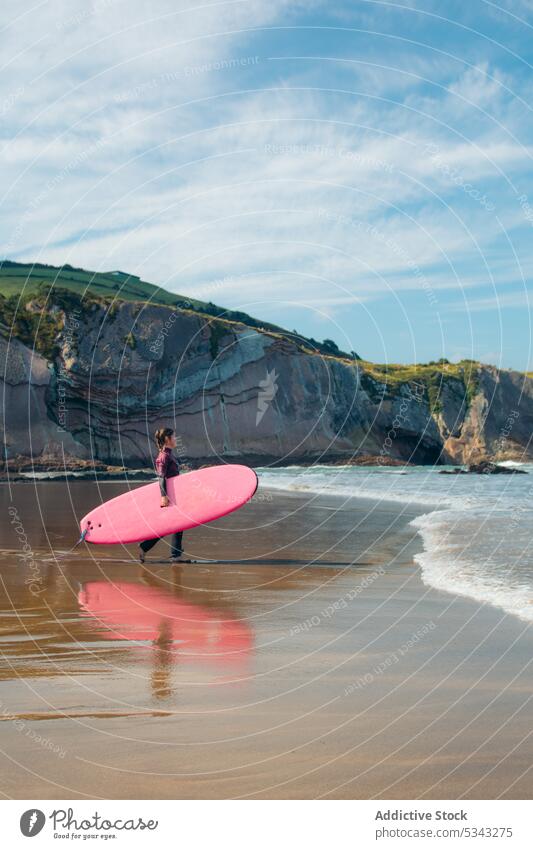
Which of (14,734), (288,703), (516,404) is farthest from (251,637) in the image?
(516,404)

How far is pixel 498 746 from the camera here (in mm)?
3990

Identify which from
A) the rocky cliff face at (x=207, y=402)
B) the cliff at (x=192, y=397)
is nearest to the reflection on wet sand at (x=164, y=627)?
→ the cliff at (x=192, y=397)

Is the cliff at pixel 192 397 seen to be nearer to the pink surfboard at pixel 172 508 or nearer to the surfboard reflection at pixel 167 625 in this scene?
the pink surfboard at pixel 172 508

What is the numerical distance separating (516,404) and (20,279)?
1925 inches

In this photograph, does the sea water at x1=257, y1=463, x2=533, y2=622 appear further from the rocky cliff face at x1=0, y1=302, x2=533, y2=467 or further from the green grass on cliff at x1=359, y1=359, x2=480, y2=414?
the green grass on cliff at x1=359, y1=359, x2=480, y2=414

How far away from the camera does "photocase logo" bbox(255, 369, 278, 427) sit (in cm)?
5850

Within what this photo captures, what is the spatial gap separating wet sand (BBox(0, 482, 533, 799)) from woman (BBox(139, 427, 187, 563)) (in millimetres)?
1151

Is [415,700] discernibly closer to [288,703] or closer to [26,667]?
[288,703]

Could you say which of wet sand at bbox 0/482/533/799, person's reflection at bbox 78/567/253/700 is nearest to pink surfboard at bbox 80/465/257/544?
wet sand at bbox 0/482/533/799

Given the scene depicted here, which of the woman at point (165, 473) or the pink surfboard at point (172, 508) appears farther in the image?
the pink surfboard at point (172, 508)
